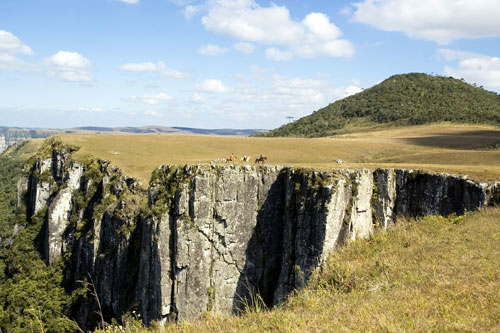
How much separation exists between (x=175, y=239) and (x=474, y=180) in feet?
67.7

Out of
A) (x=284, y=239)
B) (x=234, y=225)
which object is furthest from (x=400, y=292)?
(x=234, y=225)

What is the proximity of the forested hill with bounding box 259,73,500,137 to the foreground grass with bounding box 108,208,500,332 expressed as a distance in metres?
101

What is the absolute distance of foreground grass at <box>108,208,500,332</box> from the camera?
597 cm

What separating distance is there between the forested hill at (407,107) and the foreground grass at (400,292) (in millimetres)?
101139

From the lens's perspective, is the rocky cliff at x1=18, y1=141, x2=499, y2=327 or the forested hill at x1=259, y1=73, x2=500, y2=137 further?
the forested hill at x1=259, y1=73, x2=500, y2=137

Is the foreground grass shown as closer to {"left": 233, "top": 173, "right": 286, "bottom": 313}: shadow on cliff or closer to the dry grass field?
{"left": 233, "top": 173, "right": 286, "bottom": 313}: shadow on cliff

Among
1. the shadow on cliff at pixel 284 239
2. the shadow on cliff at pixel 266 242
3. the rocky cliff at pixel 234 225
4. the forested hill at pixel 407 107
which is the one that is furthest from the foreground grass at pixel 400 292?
the forested hill at pixel 407 107

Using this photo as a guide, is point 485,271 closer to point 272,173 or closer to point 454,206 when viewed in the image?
point 454,206

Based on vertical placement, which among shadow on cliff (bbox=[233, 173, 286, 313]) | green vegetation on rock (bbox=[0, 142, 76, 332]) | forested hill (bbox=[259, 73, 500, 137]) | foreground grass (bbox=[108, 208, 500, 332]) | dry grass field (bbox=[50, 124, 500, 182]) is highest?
forested hill (bbox=[259, 73, 500, 137])

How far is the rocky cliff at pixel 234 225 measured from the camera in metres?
24.7

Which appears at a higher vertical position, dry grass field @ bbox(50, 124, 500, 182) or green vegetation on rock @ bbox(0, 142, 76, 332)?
dry grass field @ bbox(50, 124, 500, 182)

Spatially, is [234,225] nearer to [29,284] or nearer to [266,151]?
[266,151]

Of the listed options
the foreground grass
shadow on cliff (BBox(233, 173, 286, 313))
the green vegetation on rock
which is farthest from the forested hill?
the foreground grass

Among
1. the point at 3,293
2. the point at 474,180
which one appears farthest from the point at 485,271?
the point at 3,293
